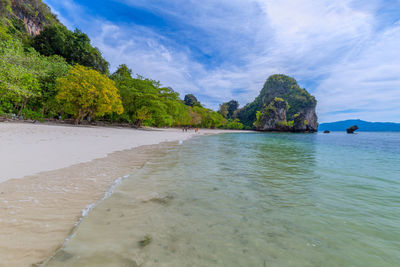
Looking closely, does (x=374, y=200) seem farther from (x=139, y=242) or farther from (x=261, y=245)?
(x=139, y=242)

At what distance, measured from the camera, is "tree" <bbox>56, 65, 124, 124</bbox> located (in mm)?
23516

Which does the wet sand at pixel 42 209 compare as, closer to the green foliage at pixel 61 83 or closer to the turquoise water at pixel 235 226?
the turquoise water at pixel 235 226

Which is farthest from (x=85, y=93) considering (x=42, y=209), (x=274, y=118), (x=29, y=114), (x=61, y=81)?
(x=274, y=118)

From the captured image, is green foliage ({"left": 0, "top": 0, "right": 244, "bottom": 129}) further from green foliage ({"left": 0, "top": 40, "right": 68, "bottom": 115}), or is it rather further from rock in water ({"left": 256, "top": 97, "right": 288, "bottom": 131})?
rock in water ({"left": 256, "top": 97, "right": 288, "bottom": 131})

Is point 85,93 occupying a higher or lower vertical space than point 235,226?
higher

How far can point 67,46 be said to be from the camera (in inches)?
1682

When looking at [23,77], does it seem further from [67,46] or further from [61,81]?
[67,46]

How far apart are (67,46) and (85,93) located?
30.8 meters

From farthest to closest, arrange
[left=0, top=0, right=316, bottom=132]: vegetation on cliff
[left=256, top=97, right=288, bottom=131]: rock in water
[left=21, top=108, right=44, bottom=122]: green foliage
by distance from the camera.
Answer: [left=256, top=97, right=288, bottom=131]: rock in water → [left=21, top=108, right=44, bottom=122]: green foliage → [left=0, top=0, right=316, bottom=132]: vegetation on cliff

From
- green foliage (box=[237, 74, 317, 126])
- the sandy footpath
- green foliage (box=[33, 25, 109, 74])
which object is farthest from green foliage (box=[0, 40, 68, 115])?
green foliage (box=[237, 74, 317, 126])

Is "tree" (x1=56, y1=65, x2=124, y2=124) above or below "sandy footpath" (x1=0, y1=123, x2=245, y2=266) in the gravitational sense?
above

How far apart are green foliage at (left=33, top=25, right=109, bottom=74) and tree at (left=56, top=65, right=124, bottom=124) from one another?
878 inches

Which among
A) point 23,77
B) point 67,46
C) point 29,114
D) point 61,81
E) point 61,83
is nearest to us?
point 23,77

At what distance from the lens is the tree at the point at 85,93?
77.2 ft
